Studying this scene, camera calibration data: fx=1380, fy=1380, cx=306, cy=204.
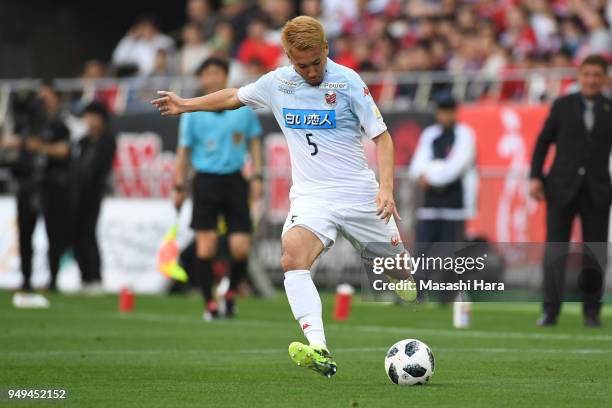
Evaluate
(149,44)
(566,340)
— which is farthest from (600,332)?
(149,44)

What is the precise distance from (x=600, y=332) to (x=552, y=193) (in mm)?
1656

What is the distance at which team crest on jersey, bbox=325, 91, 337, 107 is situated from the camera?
8.88m

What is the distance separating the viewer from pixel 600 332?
41.5ft

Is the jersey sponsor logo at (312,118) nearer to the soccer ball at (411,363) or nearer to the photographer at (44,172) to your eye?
the soccer ball at (411,363)

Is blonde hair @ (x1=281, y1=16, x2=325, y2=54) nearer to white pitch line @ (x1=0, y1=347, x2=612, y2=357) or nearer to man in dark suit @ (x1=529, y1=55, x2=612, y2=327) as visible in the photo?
white pitch line @ (x1=0, y1=347, x2=612, y2=357)

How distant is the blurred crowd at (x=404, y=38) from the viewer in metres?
21.1

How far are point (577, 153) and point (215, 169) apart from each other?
12.2 feet

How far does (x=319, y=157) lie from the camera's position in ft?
29.6

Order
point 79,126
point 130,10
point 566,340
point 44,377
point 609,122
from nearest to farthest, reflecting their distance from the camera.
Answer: point 44,377 → point 566,340 → point 609,122 → point 79,126 → point 130,10

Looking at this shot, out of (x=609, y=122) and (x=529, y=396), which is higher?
(x=609, y=122)

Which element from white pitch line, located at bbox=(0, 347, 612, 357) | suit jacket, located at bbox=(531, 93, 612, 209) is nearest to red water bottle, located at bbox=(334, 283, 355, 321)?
suit jacket, located at bbox=(531, 93, 612, 209)

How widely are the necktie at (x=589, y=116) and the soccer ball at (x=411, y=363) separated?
5.68 metres

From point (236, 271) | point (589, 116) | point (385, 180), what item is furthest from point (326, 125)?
point (236, 271)

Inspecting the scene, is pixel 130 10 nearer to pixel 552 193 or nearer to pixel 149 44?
pixel 149 44
